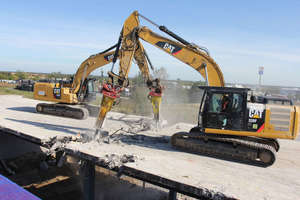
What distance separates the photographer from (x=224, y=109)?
7129 mm

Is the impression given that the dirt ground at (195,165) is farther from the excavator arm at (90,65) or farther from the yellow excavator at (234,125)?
the excavator arm at (90,65)

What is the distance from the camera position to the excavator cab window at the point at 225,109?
691 cm

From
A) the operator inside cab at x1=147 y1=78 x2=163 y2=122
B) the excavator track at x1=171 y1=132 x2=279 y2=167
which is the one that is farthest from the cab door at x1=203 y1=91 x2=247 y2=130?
the operator inside cab at x1=147 y1=78 x2=163 y2=122

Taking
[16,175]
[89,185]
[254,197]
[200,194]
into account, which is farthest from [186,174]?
[16,175]

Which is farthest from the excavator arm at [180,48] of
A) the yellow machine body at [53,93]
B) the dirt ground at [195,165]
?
the yellow machine body at [53,93]

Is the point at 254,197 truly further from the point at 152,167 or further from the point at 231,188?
the point at 152,167

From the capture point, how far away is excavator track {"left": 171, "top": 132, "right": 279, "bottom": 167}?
6.56 m

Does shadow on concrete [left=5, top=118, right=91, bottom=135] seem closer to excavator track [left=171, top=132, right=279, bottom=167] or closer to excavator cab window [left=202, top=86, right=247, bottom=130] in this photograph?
excavator track [left=171, top=132, right=279, bottom=167]

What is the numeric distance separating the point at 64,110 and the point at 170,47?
7287mm

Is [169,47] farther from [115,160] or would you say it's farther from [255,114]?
[115,160]

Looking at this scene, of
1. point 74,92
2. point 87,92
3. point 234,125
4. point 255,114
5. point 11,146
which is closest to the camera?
point 255,114

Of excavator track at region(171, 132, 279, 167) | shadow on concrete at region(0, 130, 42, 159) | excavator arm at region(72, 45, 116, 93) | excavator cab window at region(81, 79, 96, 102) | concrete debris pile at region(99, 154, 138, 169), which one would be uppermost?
excavator arm at region(72, 45, 116, 93)

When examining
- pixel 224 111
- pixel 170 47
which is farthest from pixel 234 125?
pixel 170 47

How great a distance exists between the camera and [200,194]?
16.1 feet
